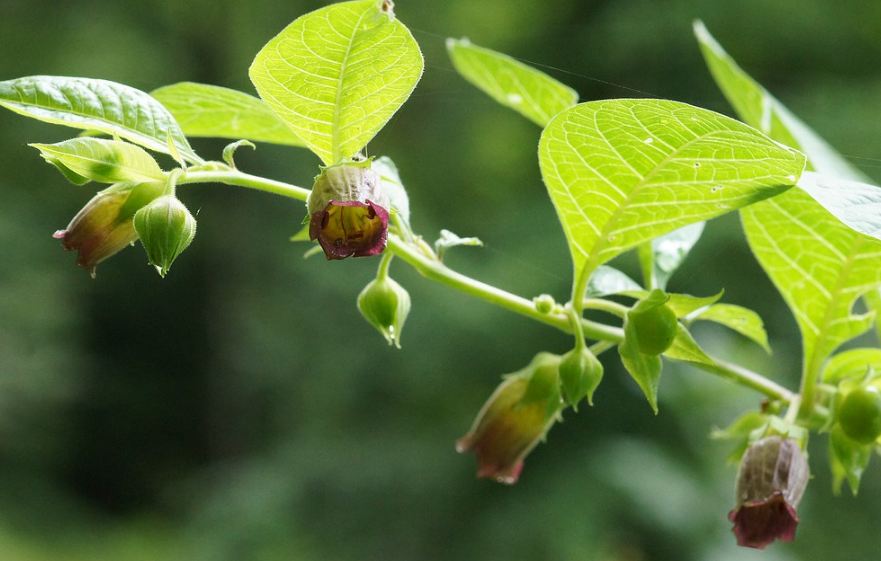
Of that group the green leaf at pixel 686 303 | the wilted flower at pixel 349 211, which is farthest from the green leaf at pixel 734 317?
the wilted flower at pixel 349 211

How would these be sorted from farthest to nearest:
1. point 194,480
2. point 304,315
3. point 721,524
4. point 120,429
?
1. point 120,429
2. point 194,480
3. point 304,315
4. point 721,524

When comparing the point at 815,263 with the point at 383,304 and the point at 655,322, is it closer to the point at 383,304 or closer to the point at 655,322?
the point at 655,322

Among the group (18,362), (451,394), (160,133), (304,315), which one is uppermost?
(160,133)

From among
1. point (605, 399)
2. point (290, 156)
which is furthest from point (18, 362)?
point (605, 399)

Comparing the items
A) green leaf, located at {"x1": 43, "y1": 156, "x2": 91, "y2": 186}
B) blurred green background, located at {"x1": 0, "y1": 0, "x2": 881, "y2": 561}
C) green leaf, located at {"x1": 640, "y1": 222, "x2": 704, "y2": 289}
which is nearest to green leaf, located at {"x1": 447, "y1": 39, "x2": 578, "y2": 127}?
green leaf, located at {"x1": 640, "y1": 222, "x2": 704, "y2": 289}

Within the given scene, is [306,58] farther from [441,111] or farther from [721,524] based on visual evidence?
[441,111]

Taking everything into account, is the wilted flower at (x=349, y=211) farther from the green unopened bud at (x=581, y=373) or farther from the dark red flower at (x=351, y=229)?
the green unopened bud at (x=581, y=373)
